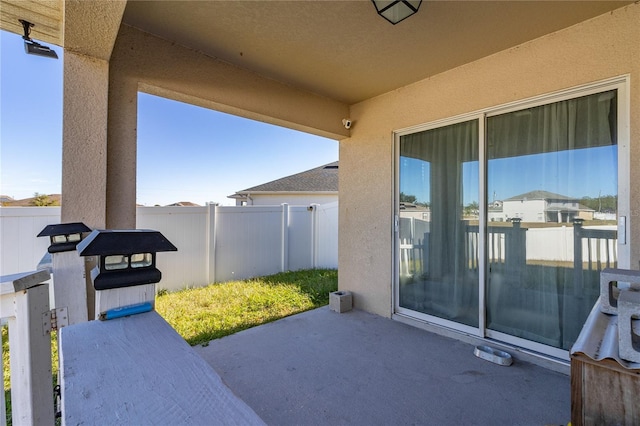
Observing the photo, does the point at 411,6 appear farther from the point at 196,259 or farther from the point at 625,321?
the point at 196,259

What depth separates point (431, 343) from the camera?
3.14m

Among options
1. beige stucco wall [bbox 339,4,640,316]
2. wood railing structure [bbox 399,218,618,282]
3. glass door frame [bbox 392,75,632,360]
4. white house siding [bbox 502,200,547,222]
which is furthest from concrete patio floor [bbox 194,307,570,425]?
white house siding [bbox 502,200,547,222]

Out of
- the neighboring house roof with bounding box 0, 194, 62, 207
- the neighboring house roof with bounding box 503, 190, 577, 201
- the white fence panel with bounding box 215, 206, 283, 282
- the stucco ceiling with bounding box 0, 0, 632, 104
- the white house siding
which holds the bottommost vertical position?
the white fence panel with bounding box 215, 206, 283, 282

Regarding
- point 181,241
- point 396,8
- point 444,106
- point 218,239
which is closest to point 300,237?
point 218,239

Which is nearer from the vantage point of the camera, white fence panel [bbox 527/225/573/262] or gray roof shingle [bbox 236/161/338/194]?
white fence panel [bbox 527/225/573/262]

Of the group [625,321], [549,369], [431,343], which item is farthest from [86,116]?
[549,369]

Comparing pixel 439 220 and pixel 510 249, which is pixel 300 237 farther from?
pixel 510 249

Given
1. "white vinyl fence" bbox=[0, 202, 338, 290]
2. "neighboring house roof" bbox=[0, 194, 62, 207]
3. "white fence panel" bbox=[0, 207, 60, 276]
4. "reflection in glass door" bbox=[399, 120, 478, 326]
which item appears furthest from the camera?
Answer: "neighboring house roof" bbox=[0, 194, 62, 207]

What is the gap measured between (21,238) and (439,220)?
522cm

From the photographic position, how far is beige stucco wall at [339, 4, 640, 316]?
2.25 m

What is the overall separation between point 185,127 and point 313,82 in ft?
24.9

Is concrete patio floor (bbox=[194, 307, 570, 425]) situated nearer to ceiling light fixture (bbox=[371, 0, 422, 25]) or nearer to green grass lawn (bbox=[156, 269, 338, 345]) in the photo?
green grass lawn (bbox=[156, 269, 338, 345])

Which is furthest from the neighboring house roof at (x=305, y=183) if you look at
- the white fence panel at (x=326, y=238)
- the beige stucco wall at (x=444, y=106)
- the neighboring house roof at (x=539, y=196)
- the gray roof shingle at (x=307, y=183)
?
the neighboring house roof at (x=539, y=196)

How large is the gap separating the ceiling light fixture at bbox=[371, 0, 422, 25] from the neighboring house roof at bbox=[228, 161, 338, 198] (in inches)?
411
